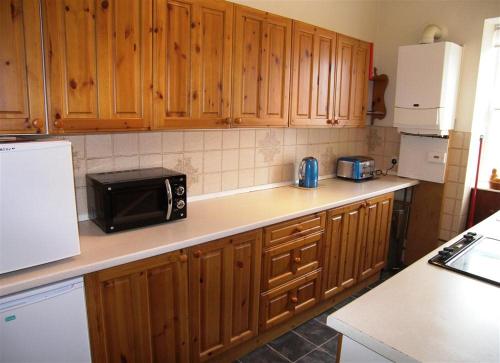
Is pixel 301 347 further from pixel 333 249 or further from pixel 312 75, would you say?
pixel 312 75

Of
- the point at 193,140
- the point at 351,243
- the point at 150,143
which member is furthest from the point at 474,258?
the point at 150,143

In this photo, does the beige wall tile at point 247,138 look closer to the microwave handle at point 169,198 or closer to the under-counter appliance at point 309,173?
the under-counter appliance at point 309,173

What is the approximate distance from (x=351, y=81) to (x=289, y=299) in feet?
5.80

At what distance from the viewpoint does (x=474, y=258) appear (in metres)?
1.66

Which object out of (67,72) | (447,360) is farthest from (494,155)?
(67,72)

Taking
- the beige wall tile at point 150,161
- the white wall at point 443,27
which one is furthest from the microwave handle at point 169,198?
the white wall at point 443,27

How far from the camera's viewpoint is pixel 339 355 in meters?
1.17

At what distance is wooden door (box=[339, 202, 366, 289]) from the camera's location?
2.76 metres

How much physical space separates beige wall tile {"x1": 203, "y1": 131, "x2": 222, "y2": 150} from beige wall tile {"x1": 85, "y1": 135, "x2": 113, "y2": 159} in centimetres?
64

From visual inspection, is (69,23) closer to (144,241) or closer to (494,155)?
(144,241)

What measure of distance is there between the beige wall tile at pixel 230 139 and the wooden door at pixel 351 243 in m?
0.92

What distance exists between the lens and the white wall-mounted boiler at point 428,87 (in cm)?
292

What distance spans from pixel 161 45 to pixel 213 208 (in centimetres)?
100

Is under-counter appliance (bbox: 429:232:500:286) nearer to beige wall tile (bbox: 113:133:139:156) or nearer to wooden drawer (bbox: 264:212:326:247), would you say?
wooden drawer (bbox: 264:212:326:247)
